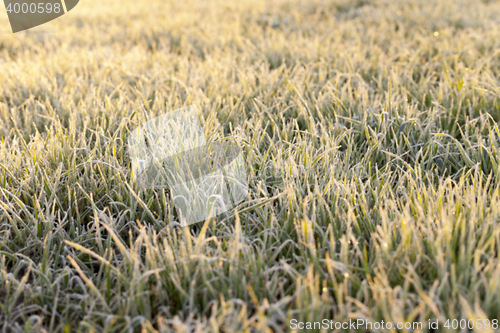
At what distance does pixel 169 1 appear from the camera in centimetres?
785

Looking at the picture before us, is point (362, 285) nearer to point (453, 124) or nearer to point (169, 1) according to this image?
point (453, 124)

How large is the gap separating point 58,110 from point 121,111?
1.37 ft

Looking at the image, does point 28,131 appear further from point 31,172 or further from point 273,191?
point 273,191

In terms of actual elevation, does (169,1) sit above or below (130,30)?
above

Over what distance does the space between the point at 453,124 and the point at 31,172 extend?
78.4 inches

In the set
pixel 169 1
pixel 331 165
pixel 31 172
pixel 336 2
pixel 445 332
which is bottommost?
pixel 445 332

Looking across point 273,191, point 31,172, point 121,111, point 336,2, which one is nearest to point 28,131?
point 121,111

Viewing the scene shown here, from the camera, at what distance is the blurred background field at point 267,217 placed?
939mm

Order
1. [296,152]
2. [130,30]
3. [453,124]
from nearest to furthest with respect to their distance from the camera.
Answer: [296,152] < [453,124] < [130,30]

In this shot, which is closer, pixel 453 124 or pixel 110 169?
pixel 110 169

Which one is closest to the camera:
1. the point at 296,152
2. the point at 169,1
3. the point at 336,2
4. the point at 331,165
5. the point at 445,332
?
the point at 445,332

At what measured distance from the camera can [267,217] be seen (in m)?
1.27

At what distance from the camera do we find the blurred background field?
94 centimetres

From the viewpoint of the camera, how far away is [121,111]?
2.10 metres
